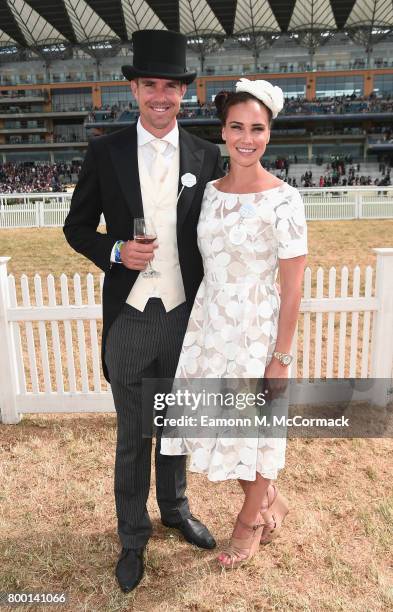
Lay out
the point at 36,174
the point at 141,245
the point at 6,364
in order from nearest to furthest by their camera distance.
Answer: the point at 141,245 → the point at 6,364 → the point at 36,174

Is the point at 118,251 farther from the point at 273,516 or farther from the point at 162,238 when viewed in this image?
the point at 273,516

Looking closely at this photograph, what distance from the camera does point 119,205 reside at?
8.26 ft

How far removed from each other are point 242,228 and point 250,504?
145 cm

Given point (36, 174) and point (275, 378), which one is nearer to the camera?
point (275, 378)

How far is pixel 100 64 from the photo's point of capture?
58094mm

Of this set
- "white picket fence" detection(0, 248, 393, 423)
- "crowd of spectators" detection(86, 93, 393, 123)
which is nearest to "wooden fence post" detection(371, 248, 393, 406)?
"white picket fence" detection(0, 248, 393, 423)

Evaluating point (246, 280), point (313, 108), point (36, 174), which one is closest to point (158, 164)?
point (246, 280)

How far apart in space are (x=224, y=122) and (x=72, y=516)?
2549 millimetres

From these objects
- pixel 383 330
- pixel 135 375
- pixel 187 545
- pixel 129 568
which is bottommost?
pixel 187 545

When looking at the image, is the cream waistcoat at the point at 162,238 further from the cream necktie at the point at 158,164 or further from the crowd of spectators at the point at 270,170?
the crowd of spectators at the point at 270,170

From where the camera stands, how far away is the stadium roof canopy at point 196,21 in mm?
51844

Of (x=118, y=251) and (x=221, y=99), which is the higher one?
Answer: (x=221, y=99)

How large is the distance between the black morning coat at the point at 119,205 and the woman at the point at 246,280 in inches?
2.9

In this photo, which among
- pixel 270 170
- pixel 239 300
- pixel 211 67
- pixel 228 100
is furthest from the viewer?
pixel 211 67
